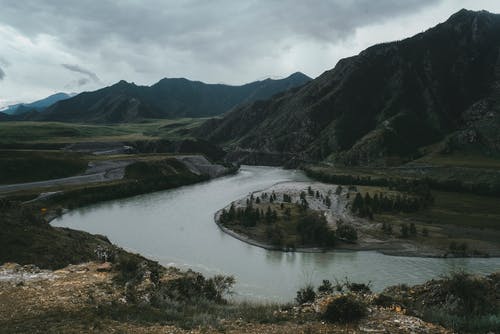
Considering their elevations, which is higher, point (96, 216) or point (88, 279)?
point (88, 279)

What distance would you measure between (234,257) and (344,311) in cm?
5162

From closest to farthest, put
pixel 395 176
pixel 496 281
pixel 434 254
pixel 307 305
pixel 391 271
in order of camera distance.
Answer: pixel 307 305
pixel 496 281
pixel 391 271
pixel 434 254
pixel 395 176

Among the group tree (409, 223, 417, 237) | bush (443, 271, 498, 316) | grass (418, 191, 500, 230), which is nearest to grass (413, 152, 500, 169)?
grass (418, 191, 500, 230)

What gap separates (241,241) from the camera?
8112cm

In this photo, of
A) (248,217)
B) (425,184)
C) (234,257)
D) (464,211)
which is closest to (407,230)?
(464,211)

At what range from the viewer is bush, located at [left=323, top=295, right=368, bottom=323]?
20.7 metres

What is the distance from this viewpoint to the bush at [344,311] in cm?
2066

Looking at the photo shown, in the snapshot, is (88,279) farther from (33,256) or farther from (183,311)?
(33,256)

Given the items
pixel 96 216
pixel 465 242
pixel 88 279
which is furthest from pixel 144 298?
pixel 96 216

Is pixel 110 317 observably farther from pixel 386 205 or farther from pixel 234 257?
pixel 386 205

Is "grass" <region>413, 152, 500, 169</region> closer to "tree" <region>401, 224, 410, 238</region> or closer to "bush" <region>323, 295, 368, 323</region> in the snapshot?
"tree" <region>401, 224, 410, 238</region>

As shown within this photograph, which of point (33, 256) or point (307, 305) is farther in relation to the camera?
point (33, 256)

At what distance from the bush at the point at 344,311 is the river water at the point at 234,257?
A: 30.0m

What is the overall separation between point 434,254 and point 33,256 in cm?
6213
